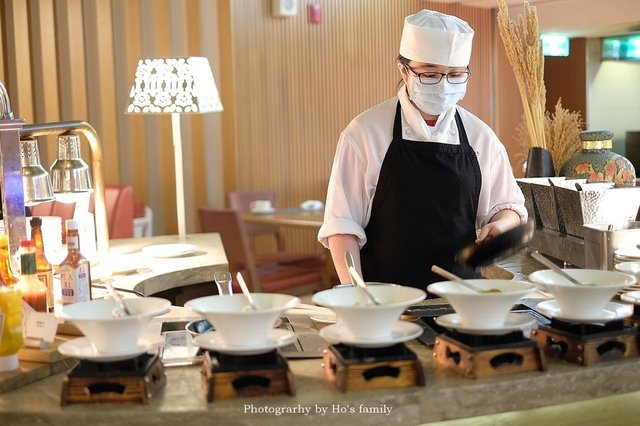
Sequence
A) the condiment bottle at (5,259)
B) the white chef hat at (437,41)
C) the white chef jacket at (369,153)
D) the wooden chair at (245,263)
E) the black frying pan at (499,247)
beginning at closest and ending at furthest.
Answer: the condiment bottle at (5,259) → the black frying pan at (499,247) → the white chef hat at (437,41) → the white chef jacket at (369,153) → the wooden chair at (245,263)

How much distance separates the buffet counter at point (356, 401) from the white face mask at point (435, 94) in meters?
1.08

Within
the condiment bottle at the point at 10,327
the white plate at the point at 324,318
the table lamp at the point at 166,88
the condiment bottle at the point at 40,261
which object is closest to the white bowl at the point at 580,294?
the white plate at the point at 324,318

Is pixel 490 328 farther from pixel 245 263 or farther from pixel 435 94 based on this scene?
pixel 245 263

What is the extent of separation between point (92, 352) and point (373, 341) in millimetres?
601

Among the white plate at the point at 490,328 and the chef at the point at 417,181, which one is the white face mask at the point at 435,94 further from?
the white plate at the point at 490,328

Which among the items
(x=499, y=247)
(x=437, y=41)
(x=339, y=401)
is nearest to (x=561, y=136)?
(x=437, y=41)

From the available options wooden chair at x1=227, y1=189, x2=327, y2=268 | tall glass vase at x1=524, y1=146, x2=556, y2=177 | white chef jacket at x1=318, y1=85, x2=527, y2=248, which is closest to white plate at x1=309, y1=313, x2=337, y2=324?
white chef jacket at x1=318, y1=85, x2=527, y2=248

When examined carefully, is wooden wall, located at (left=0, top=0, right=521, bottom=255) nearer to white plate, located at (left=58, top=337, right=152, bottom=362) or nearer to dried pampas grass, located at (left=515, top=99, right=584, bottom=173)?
dried pampas grass, located at (left=515, top=99, right=584, bottom=173)

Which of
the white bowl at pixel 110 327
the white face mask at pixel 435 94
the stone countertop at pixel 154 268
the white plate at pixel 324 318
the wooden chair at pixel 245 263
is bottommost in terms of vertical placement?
the wooden chair at pixel 245 263

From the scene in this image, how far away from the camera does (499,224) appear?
307 centimetres

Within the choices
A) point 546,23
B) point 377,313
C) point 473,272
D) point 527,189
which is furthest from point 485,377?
point 546,23

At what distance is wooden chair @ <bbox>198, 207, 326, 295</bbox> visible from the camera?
5941mm

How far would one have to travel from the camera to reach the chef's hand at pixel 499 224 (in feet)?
9.91

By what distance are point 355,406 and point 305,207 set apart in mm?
5076
